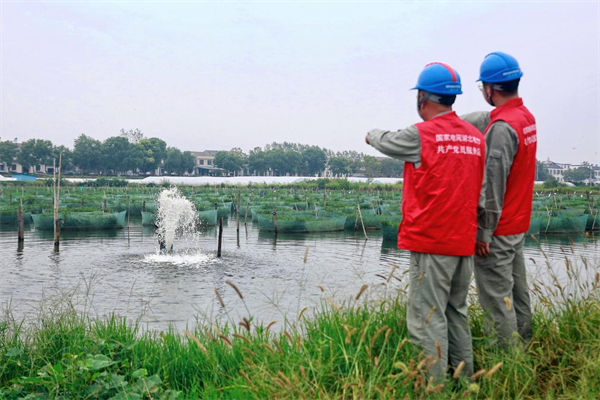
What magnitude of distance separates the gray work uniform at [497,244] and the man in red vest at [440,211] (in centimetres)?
20

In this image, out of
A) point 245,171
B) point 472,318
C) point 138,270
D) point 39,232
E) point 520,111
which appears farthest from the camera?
point 245,171

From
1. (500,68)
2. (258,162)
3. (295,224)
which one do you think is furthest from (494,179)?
(258,162)

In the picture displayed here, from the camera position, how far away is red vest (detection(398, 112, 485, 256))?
3.02m

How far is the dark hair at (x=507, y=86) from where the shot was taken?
3.49 metres

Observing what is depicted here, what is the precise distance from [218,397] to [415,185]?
1825mm

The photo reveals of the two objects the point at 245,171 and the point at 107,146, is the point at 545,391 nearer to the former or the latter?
the point at 107,146

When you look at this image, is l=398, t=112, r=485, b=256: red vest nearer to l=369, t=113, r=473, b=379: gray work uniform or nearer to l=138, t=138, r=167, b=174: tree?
l=369, t=113, r=473, b=379: gray work uniform

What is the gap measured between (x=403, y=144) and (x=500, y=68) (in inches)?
38.5

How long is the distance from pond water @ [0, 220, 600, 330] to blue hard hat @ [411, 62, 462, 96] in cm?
376

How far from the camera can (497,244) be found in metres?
3.37

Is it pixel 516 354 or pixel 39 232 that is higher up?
pixel 516 354

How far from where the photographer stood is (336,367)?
318 cm

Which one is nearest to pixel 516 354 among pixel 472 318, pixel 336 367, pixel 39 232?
pixel 472 318

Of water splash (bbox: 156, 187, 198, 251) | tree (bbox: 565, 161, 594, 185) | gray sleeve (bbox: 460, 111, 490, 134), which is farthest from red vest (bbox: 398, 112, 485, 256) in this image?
tree (bbox: 565, 161, 594, 185)
